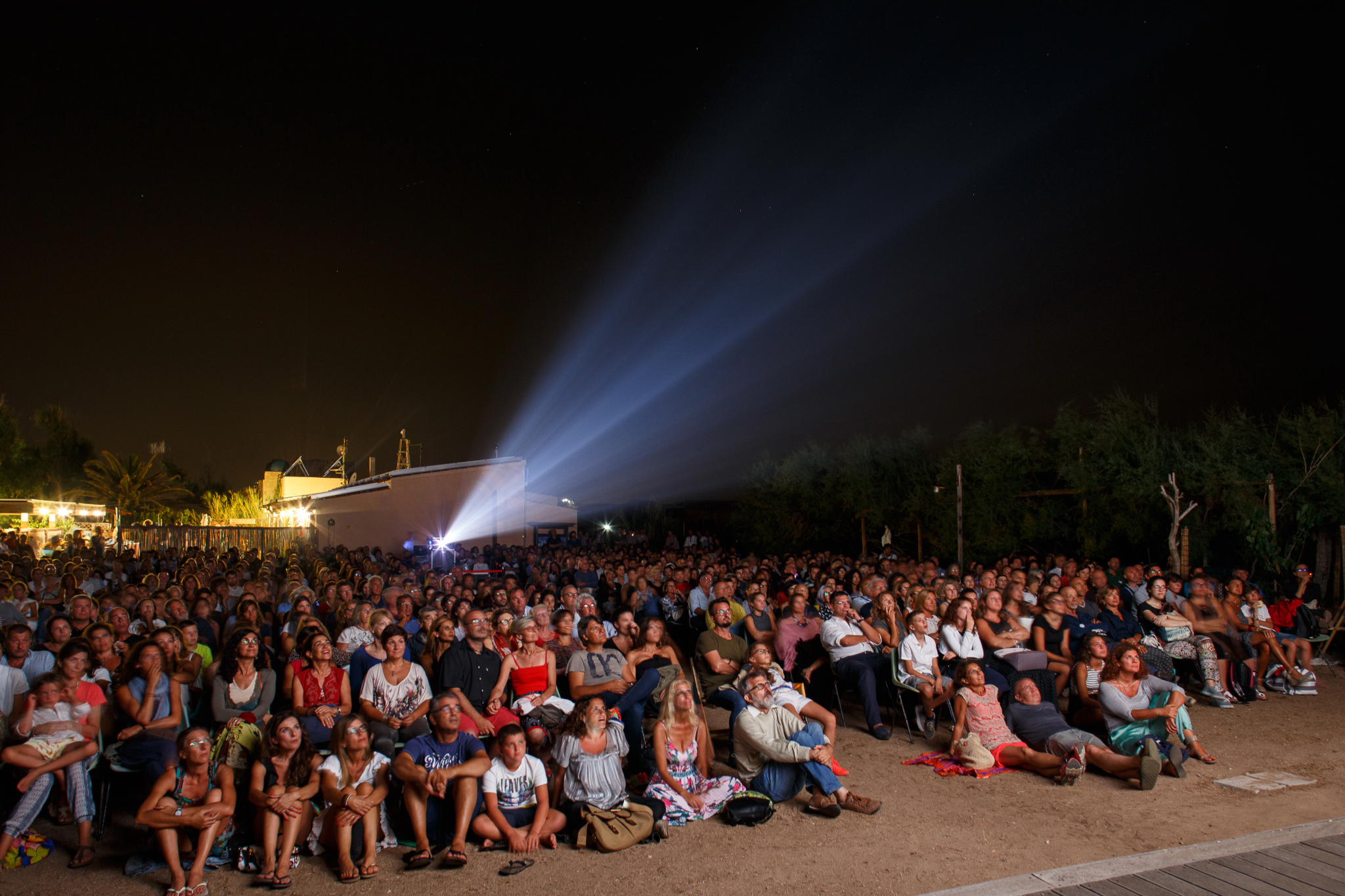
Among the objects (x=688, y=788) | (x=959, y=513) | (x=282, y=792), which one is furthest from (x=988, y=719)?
(x=959, y=513)

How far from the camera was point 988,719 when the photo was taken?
20.1 ft

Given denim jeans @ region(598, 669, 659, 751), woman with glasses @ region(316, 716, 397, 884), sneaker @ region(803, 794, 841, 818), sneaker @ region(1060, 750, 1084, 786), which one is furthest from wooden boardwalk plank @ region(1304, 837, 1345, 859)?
woman with glasses @ region(316, 716, 397, 884)

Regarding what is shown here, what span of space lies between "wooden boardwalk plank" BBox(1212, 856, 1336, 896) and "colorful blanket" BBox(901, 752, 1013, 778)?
1.72m

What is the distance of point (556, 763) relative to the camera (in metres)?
5.02

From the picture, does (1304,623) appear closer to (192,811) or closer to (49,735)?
(192,811)

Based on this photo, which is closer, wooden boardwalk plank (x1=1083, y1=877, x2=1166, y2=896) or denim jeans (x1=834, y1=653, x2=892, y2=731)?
wooden boardwalk plank (x1=1083, y1=877, x2=1166, y2=896)

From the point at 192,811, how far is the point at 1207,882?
502 centimetres

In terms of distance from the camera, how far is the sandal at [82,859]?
14.5 feet

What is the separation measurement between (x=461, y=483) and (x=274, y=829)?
80.7 feet

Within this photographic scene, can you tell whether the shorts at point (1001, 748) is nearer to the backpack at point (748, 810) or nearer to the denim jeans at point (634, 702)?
the backpack at point (748, 810)

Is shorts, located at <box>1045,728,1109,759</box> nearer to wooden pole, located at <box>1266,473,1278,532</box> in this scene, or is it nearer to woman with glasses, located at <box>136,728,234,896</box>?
woman with glasses, located at <box>136,728,234,896</box>

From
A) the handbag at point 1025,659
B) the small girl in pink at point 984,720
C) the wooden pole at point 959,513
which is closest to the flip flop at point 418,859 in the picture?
the small girl in pink at point 984,720

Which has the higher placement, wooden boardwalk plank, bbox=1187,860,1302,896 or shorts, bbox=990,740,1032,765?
shorts, bbox=990,740,1032,765

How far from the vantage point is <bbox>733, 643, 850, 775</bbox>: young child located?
18.8 ft
